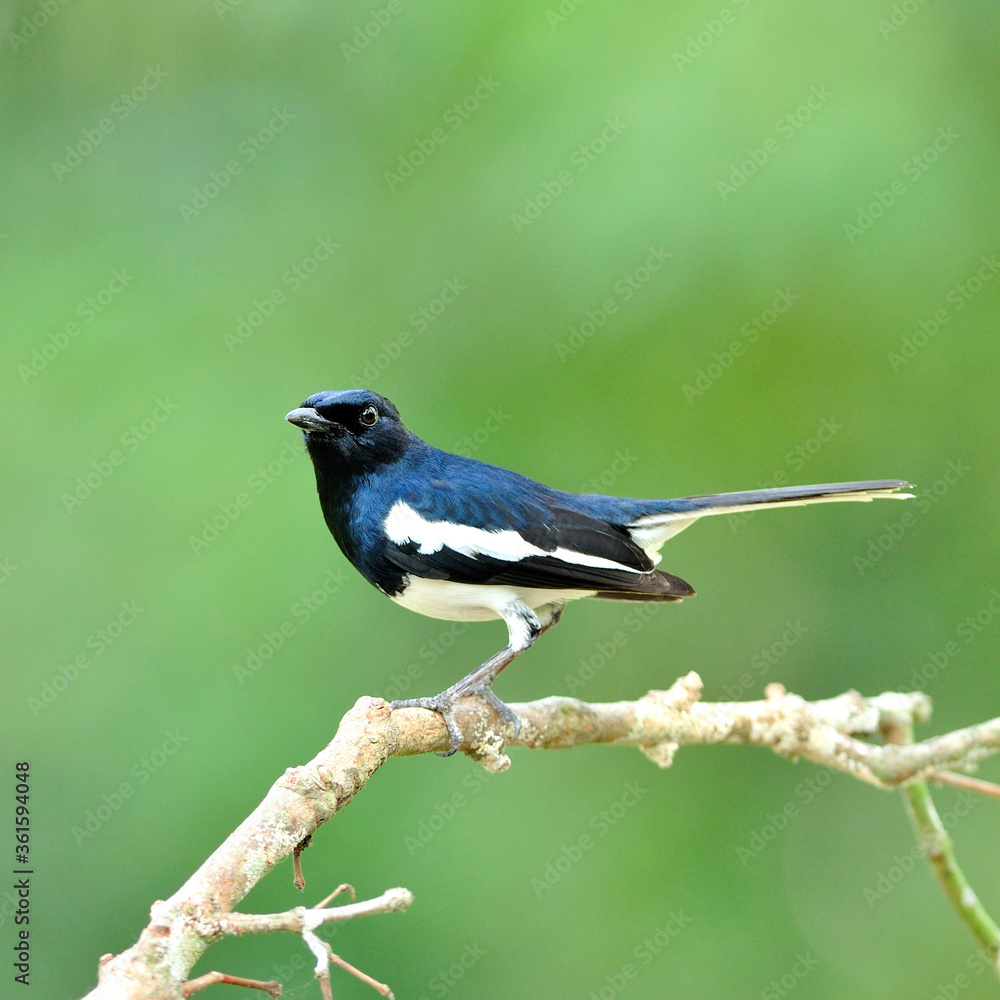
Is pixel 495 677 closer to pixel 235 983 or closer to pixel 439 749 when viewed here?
pixel 439 749

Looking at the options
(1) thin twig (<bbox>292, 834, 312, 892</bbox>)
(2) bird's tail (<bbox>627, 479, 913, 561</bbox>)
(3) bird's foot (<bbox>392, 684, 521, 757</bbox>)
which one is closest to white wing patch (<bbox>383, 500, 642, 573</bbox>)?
(2) bird's tail (<bbox>627, 479, 913, 561</bbox>)

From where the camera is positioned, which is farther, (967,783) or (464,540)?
(464,540)

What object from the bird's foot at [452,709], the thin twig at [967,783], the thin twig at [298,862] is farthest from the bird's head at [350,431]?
the thin twig at [967,783]

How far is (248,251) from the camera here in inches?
213

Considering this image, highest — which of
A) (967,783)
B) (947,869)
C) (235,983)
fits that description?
(235,983)

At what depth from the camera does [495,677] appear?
129 inches

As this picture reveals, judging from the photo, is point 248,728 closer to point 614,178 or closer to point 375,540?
point 375,540

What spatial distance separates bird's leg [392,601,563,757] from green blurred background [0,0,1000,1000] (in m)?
1.50

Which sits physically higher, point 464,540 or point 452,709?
point 464,540

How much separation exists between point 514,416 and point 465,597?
1.77m

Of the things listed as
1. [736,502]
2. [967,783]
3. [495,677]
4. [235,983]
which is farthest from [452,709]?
[235,983]

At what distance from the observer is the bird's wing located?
3.25 metres

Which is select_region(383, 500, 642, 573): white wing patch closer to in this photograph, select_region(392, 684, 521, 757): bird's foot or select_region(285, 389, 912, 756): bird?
select_region(285, 389, 912, 756): bird

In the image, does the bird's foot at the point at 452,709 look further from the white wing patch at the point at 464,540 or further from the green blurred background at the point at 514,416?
the green blurred background at the point at 514,416
